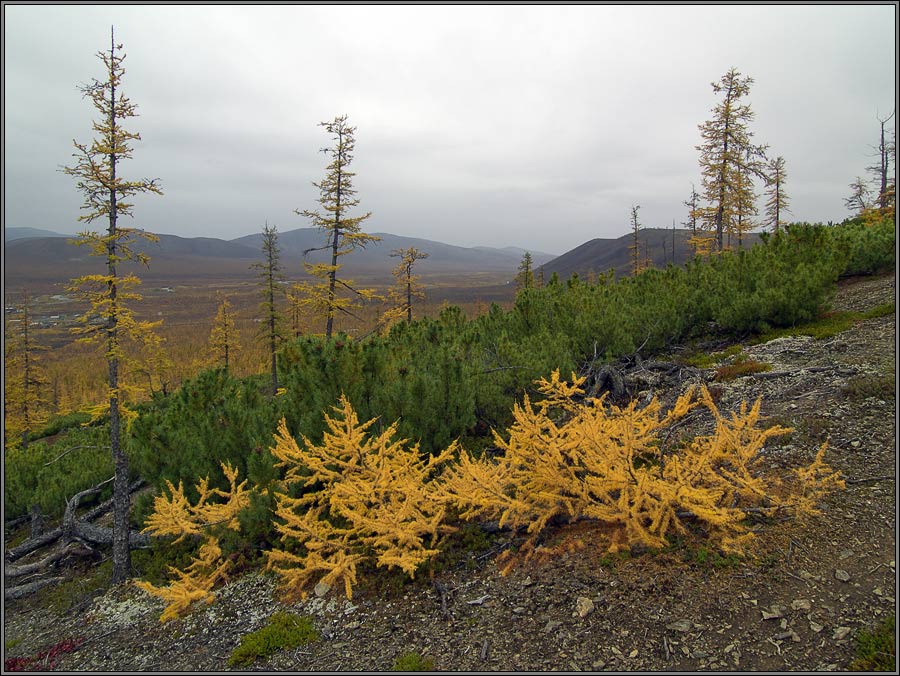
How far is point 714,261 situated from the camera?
13.6 meters

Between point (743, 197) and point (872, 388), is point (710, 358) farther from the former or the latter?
point (743, 197)

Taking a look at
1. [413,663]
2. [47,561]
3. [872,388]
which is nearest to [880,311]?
[872,388]

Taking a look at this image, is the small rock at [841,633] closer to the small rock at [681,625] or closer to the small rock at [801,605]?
the small rock at [801,605]

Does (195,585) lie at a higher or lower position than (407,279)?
lower

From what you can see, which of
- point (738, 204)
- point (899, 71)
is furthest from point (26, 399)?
point (738, 204)

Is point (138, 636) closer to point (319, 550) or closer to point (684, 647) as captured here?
point (319, 550)

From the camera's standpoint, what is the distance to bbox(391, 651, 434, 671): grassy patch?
13.6 ft

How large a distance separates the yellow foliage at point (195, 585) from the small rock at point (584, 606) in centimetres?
482

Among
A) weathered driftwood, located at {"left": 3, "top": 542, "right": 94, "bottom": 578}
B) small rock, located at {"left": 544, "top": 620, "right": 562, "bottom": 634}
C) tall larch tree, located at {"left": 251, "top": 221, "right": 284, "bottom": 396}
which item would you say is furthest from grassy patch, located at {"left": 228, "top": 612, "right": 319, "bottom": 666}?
tall larch tree, located at {"left": 251, "top": 221, "right": 284, "bottom": 396}

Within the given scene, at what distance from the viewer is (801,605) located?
12.3 feet

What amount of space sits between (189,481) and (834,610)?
9918mm

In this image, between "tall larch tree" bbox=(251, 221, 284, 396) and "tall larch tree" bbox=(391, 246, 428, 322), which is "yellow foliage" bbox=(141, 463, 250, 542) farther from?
"tall larch tree" bbox=(391, 246, 428, 322)

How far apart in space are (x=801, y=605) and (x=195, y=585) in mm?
7330

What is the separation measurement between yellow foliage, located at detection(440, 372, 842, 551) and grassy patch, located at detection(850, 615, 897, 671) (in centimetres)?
101
